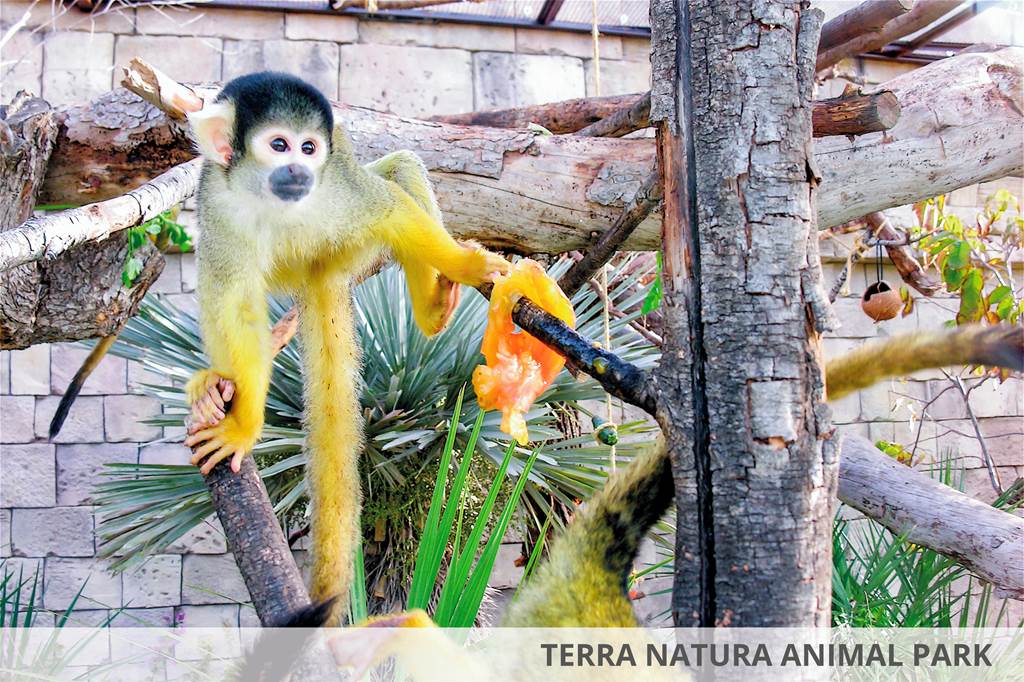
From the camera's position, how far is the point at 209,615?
4.16m

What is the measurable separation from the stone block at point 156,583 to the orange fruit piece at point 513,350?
3218mm

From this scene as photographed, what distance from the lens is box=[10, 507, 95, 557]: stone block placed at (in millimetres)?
4023

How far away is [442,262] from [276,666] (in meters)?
0.80

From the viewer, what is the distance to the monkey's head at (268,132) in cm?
161

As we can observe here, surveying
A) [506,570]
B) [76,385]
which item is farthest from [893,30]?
[506,570]

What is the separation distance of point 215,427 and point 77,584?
299cm

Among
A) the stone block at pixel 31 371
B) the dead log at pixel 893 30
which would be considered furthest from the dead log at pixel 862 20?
the stone block at pixel 31 371

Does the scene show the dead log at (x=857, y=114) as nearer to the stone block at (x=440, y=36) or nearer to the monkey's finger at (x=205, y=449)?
the monkey's finger at (x=205, y=449)

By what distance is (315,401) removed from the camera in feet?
5.89

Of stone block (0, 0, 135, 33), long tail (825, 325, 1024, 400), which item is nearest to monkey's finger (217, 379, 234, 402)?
long tail (825, 325, 1024, 400)

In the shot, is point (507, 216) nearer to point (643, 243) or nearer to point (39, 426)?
point (643, 243)

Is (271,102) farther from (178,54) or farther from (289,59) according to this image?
(178,54)

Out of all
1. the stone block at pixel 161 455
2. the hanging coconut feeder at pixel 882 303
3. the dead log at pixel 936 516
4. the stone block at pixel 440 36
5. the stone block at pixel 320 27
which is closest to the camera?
the dead log at pixel 936 516

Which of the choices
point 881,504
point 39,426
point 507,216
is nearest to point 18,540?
point 39,426
